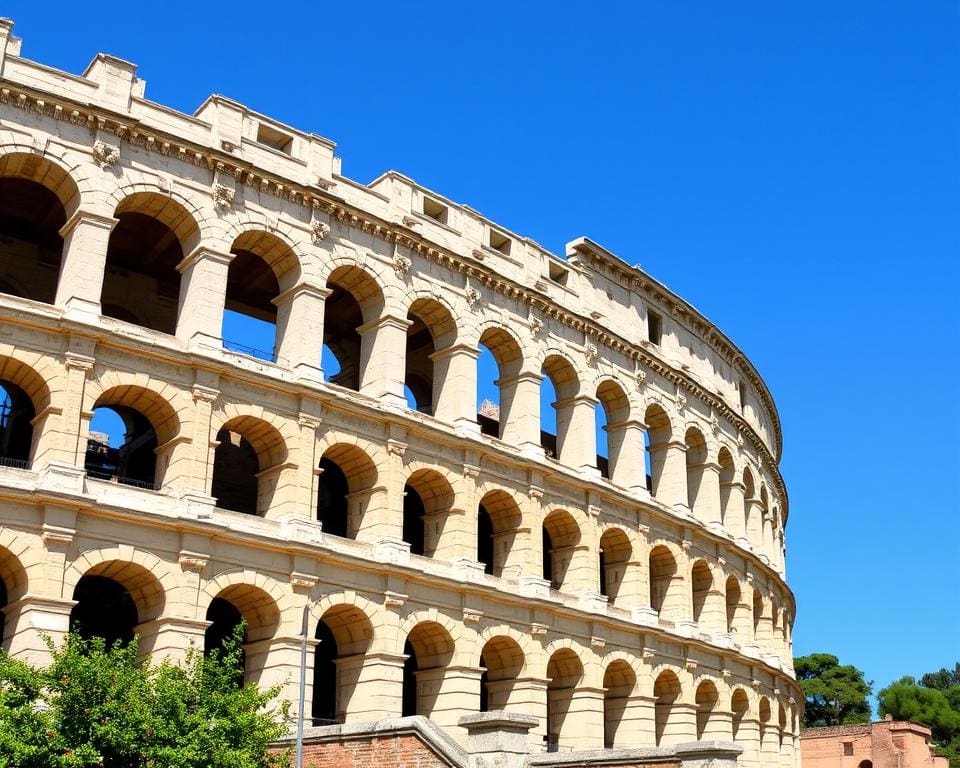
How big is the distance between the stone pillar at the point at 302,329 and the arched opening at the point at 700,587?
2018 centimetres

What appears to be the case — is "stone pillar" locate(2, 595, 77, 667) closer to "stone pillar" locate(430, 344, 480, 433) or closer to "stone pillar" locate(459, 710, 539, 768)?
"stone pillar" locate(459, 710, 539, 768)

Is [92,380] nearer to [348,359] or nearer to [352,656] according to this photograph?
[352,656]

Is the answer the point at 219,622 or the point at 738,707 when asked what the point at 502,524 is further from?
the point at 738,707

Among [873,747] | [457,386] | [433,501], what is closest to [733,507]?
[457,386]

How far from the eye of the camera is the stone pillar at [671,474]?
45969 millimetres

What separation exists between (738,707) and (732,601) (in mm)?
4433

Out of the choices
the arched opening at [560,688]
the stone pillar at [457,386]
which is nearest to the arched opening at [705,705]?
the arched opening at [560,688]

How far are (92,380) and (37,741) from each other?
10.4 m

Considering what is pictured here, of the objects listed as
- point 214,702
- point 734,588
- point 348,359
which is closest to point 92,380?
point 214,702

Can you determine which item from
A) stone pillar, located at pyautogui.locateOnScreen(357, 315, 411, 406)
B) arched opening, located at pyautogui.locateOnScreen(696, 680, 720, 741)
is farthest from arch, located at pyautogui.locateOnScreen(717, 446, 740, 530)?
stone pillar, located at pyautogui.locateOnScreen(357, 315, 411, 406)

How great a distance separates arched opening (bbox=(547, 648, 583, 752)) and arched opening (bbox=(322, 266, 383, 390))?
36.8 ft

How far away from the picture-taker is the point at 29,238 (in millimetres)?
36812

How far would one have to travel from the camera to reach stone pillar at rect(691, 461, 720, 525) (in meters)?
48.7

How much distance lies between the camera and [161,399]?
30.4 m
